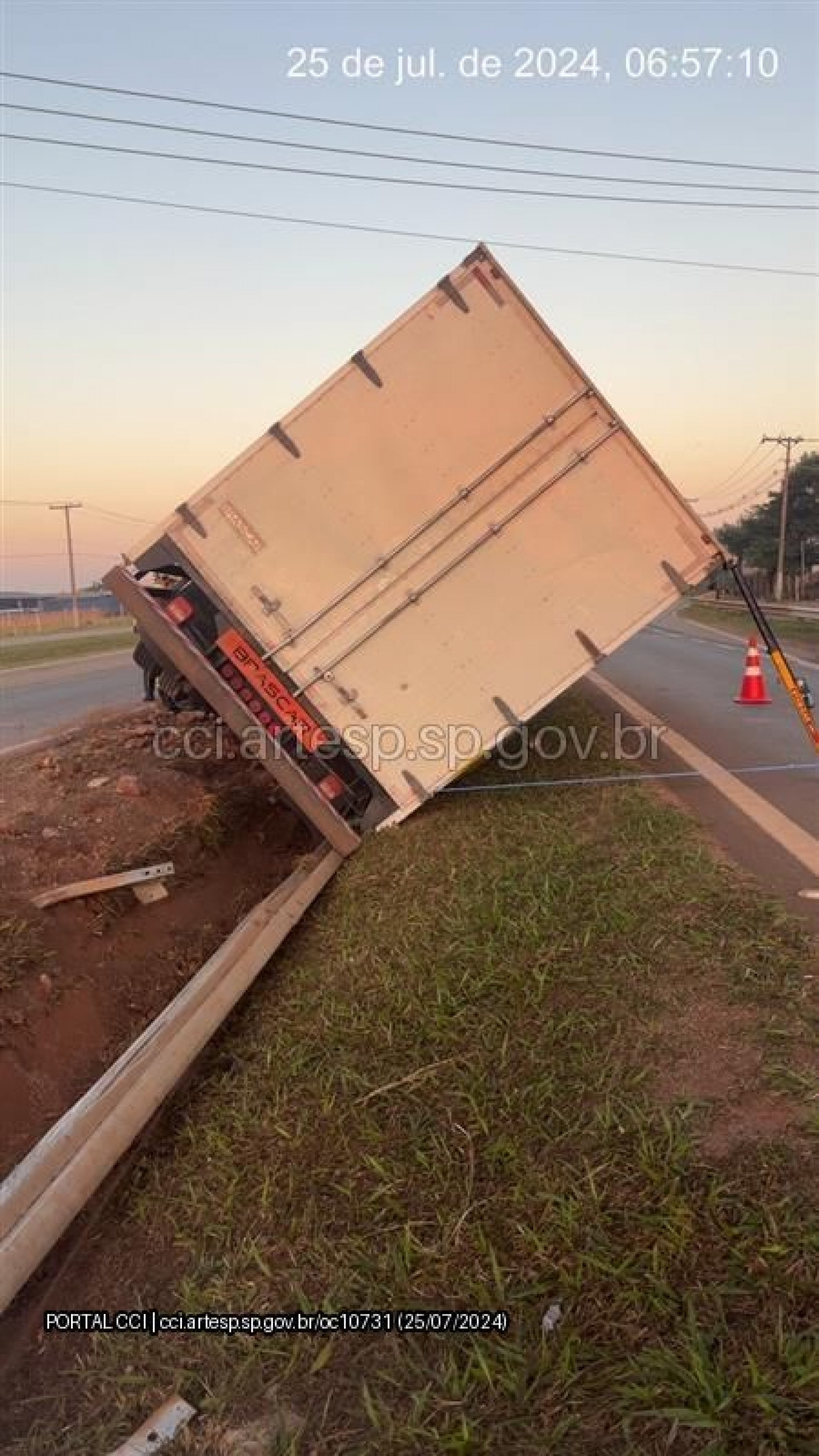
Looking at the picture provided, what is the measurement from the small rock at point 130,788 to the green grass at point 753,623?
939cm

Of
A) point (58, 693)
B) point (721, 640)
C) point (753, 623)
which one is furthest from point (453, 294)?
point (753, 623)

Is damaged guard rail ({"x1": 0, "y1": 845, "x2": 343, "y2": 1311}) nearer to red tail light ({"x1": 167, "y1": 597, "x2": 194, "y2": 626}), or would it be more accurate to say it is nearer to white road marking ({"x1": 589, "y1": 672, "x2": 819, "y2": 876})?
red tail light ({"x1": 167, "y1": 597, "x2": 194, "y2": 626})

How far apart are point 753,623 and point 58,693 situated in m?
19.4

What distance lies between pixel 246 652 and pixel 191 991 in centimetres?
228

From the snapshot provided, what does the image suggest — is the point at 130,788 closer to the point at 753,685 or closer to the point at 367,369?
the point at 367,369

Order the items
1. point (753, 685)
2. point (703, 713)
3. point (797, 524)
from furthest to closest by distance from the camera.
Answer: point (797, 524), point (703, 713), point (753, 685)

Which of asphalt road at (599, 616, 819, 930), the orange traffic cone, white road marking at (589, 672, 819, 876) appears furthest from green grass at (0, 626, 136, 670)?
white road marking at (589, 672, 819, 876)

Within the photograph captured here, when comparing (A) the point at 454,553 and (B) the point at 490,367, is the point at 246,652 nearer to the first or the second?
(A) the point at 454,553

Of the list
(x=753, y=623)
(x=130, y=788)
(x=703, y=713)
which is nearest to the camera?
(x=130, y=788)

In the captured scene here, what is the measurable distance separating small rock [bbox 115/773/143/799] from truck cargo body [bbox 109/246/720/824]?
6.32ft

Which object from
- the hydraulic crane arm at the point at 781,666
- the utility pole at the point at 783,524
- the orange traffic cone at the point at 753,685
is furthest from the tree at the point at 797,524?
the hydraulic crane arm at the point at 781,666

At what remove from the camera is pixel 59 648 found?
3753 cm

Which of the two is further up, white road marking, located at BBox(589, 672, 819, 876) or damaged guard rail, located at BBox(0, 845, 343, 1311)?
damaged guard rail, located at BBox(0, 845, 343, 1311)

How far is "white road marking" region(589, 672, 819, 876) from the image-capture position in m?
5.64
